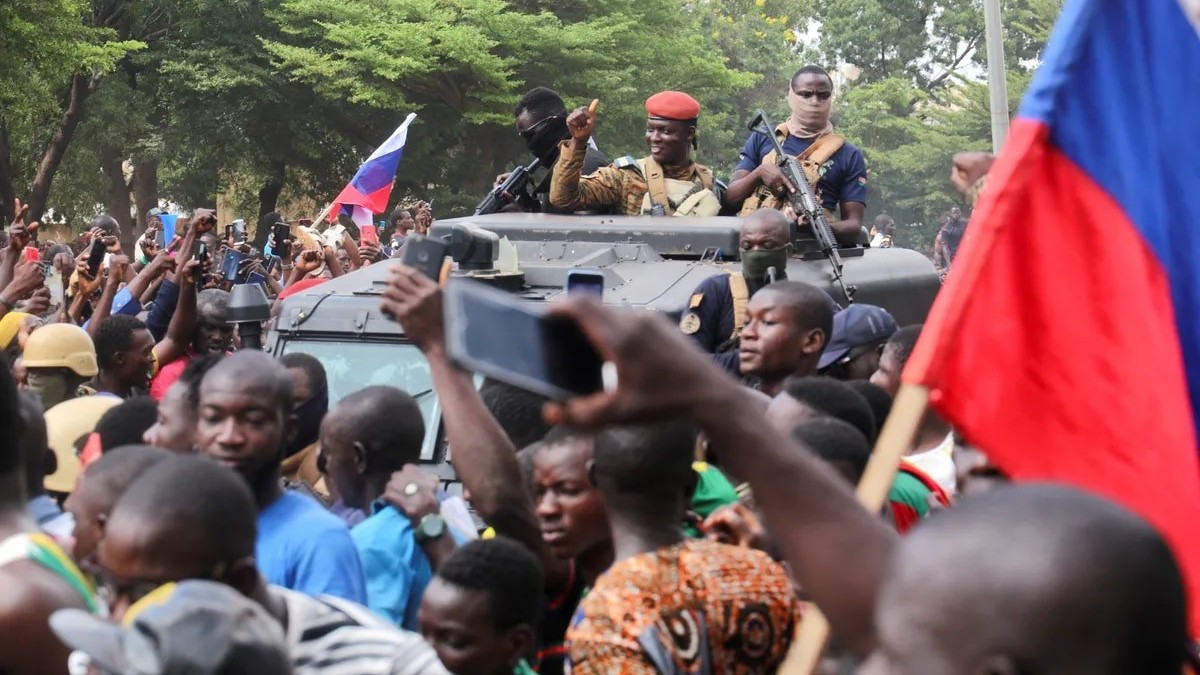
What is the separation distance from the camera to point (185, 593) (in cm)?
224

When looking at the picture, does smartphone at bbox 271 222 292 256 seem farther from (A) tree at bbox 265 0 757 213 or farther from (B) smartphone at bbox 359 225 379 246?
(A) tree at bbox 265 0 757 213

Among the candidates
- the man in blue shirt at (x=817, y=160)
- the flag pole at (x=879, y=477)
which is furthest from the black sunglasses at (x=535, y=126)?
the flag pole at (x=879, y=477)

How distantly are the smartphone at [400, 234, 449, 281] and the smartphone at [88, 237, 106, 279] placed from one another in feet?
20.9

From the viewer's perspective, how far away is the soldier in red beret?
8.55 m

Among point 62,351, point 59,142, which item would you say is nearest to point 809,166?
point 62,351

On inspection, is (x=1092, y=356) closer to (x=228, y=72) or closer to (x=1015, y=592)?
(x=1015, y=592)

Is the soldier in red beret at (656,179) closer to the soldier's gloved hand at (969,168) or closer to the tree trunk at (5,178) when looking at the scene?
the soldier's gloved hand at (969,168)

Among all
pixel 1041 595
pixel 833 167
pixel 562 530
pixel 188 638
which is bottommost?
pixel 833 167

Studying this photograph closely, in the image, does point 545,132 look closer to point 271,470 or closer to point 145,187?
point 271,470

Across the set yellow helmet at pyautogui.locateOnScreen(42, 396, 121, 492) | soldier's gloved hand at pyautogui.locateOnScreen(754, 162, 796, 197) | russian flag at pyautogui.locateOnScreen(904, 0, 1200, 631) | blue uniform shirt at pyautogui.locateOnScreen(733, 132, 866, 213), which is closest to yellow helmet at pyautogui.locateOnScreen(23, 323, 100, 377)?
yellow helmet at pyautogui.locateOnScreen(42, 396, 121, 492)

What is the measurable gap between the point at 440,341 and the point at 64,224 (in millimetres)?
35849

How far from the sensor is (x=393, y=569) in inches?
172

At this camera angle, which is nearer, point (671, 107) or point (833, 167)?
point (671, 107)

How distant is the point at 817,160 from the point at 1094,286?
19.3 feet
